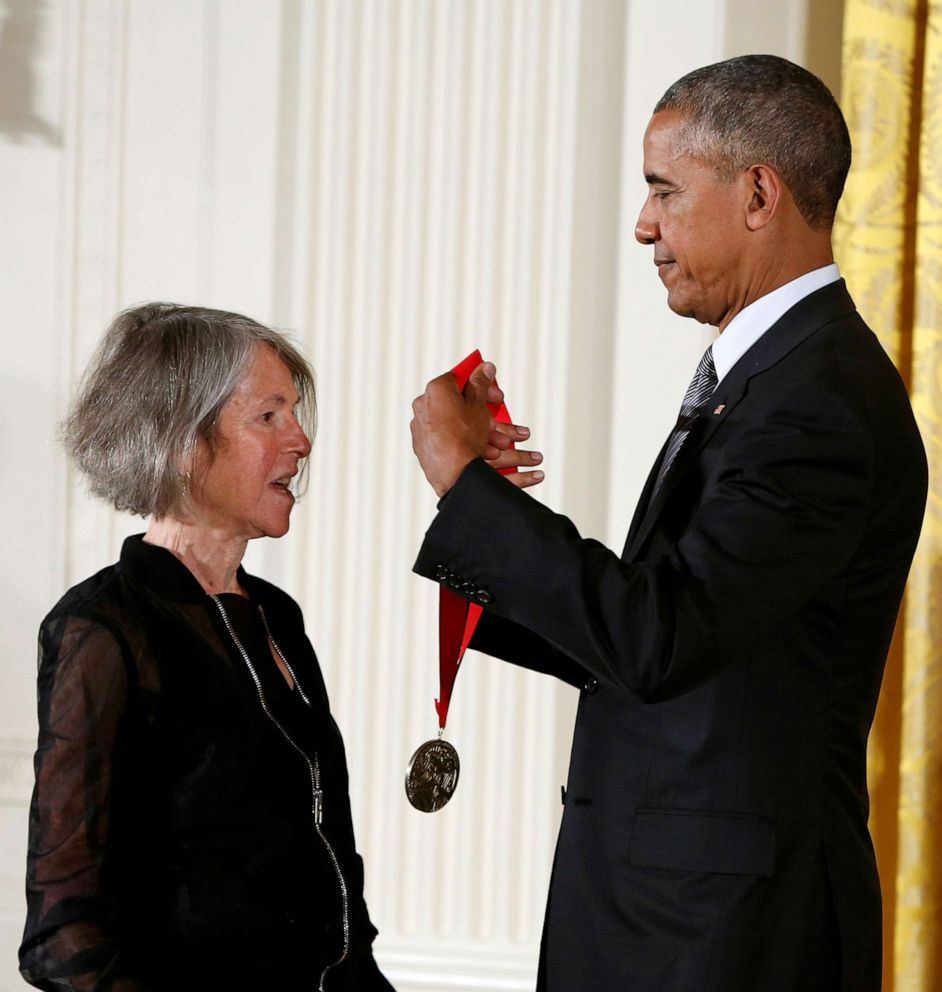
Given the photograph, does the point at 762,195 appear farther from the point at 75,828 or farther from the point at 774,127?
the point at 75,828

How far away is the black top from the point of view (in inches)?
65.4

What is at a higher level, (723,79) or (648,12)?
(648,12)

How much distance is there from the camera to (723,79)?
186 centimetres

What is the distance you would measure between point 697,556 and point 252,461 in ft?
2.62

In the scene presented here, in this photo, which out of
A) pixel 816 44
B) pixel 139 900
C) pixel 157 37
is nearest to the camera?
pixel 139 900

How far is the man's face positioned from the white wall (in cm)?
142

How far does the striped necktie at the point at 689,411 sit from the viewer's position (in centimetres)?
186

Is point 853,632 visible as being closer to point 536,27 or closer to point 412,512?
point 412,512

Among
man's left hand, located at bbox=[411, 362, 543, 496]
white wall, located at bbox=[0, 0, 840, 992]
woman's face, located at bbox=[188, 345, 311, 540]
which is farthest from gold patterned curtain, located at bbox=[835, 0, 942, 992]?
woman's face, located at bbox=[188, 345, 311, 540]

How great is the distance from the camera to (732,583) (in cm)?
158

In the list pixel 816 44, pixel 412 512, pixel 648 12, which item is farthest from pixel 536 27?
pixel 412 512

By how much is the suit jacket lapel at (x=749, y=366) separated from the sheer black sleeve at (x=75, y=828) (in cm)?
74

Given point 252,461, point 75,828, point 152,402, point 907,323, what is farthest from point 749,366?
point 907,323

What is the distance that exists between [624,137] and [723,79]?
1.54 meters
